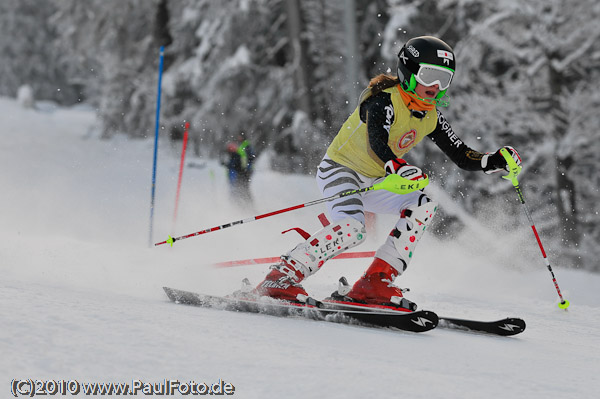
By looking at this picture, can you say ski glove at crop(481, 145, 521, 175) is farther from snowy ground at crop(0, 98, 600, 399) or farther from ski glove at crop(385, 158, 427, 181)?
snowy ground at crop(0, 98, 600, 399)

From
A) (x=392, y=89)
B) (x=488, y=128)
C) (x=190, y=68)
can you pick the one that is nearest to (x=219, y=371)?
(x=392, y=89)

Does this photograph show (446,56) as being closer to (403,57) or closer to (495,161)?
(403,57)

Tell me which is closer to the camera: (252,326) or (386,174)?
(252,326)

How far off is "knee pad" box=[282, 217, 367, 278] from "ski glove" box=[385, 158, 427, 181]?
460 mm

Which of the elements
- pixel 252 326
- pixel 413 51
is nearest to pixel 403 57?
pixel 413 51

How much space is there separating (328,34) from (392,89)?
45.6 ft

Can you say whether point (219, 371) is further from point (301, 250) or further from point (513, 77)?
point (513, 77)

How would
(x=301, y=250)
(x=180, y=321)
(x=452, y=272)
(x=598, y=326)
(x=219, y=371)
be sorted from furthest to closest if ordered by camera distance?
(x=452, y=272) < (x=598, y=326) < (x=301, y=250) < (x=180, y=321) < (x=219, y=371)

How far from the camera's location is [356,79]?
16531 millimetres

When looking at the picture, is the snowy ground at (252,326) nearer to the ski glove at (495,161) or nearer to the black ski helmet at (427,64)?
the ski glove at (495,161)

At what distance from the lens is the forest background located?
539 inches

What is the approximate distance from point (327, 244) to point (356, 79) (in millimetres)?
→ 12908

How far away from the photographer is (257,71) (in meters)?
18.8

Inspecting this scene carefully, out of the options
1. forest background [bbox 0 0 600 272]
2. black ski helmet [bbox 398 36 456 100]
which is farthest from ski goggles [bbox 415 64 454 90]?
forest background [bbox 0 0 600 272]
